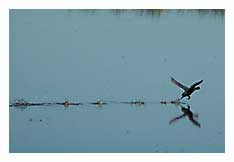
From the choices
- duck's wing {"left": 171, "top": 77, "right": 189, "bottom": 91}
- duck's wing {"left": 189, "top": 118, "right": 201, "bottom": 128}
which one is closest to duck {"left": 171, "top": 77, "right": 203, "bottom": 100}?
duck's wing {"left": 171, "top": 77, "right": 189, "bottom": 91}

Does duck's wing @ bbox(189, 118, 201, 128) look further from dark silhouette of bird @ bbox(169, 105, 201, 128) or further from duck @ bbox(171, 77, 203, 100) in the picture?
duck @ bbox(171, 77, 203, 100)

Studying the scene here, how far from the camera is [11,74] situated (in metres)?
2.53

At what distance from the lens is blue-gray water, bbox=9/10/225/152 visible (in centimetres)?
256

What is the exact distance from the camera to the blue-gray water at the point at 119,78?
2.56 metres

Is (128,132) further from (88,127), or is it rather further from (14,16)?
(14,16)

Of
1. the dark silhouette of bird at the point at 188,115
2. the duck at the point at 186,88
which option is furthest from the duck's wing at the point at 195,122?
the duck at the point at 186,88

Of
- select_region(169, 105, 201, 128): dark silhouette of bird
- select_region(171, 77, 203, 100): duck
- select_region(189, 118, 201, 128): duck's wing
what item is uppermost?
select_region(171, 77, 203, 100): duck

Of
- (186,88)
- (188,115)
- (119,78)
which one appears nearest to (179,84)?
(186,88)

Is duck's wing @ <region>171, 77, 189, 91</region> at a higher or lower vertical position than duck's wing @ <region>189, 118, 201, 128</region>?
higher

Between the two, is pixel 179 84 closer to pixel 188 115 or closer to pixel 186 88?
pixel 186 88

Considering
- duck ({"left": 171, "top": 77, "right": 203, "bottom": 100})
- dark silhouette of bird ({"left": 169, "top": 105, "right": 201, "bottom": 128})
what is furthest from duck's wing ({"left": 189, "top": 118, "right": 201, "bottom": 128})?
duck ({"left": 171, "top": 77, "right": 203, "bottom": 100})

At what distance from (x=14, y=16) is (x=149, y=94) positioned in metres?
0.76

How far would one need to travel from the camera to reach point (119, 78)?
2.63 meters
